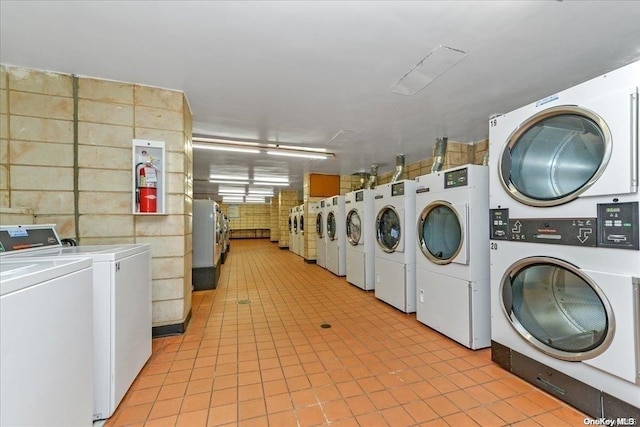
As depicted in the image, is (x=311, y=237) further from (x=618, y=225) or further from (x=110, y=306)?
(x=618, y=225)

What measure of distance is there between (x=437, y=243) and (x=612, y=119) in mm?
1831

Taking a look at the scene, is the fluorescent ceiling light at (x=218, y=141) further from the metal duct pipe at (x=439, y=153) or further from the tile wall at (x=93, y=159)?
the metal duct pipe at (x=439, y=153)

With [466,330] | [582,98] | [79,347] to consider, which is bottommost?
[466,330]

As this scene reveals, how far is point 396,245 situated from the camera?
3.72m

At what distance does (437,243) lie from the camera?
3078 mm

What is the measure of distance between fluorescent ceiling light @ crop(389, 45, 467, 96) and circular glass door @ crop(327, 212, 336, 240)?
3522mm

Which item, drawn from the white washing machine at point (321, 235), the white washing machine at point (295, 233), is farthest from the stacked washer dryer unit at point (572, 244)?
the white washing machine at point (295, 233)

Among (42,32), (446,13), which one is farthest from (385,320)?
(42,32)

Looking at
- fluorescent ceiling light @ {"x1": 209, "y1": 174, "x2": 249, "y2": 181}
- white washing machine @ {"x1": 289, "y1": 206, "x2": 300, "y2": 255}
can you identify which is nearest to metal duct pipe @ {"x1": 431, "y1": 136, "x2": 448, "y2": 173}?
white washing machine @ {"x1": 289, "y1": 206, "x2": 300, "y2": 255}

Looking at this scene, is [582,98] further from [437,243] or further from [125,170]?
[125,170]

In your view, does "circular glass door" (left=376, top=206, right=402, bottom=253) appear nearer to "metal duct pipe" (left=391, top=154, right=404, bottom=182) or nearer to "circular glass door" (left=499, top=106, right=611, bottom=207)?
"circular glass door" (left=499, top=106, right=611, bottom=207)

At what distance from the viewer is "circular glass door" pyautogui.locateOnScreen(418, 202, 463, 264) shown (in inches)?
110

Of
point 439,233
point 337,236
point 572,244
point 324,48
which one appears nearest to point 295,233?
point 337,236

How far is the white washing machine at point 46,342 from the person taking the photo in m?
0.87
